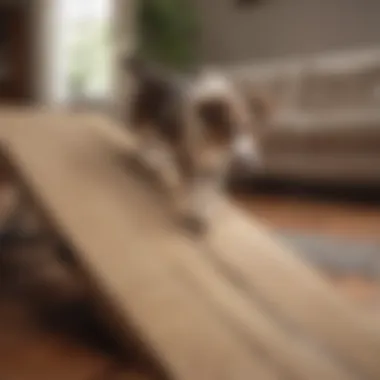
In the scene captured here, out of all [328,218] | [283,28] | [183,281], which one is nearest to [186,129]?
[183,281]

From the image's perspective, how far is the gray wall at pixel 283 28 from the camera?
12.3 feet

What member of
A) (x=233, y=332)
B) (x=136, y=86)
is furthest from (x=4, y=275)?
(x=233, y=332)

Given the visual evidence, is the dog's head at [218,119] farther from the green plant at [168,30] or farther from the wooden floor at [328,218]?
the green plant at [168,30]

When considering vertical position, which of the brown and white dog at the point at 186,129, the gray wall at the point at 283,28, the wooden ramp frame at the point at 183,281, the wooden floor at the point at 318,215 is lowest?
the wooden floor at the point at 318,215

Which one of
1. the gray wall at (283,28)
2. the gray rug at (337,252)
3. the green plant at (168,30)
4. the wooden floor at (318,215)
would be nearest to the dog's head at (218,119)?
the gray rug at (337,252)

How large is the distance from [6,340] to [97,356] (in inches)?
6.1

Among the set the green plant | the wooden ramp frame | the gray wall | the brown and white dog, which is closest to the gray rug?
the wooden ramp frame

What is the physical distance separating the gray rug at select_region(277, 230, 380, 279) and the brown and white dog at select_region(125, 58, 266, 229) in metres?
0.36

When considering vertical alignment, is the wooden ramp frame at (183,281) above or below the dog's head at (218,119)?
below

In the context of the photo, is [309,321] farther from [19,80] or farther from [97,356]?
[19,80]

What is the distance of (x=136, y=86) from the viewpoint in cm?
150

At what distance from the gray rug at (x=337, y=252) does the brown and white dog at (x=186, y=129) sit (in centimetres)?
36

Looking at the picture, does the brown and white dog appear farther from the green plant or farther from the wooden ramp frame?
the green plant

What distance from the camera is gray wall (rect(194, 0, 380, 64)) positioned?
3734 mm
